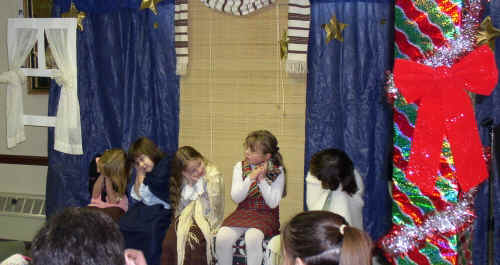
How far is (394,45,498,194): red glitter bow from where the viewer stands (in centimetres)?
212

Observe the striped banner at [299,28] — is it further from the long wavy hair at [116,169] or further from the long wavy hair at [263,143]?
the long wavy hair at [116,169]

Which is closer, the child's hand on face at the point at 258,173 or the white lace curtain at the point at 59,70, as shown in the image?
the child's hand on face at the point at 258,173

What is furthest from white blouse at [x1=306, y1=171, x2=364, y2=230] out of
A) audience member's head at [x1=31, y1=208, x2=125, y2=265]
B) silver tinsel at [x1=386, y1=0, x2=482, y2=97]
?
audience member's head at [x1=31, y1=208, x2=125, y2=265]

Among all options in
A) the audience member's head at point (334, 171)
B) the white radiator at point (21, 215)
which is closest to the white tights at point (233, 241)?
the audience member's head at point (334, 171)

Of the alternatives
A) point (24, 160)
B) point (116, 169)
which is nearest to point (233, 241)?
point (116, 169)

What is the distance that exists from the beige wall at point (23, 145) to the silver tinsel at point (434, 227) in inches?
141

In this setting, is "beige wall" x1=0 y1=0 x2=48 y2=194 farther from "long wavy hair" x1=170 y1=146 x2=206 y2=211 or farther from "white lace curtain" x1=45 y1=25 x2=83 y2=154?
"long wavy hair" x1=170 y1=146 x2=206 y2=211

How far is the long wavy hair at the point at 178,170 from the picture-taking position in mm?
3562

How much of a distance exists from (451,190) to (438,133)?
0.24 m

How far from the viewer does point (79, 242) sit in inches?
53.8

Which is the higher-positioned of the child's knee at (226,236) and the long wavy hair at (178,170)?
the long wavy hair at (178,170)

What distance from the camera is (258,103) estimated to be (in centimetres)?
406

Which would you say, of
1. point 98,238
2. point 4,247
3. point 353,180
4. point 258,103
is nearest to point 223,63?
point 258,103

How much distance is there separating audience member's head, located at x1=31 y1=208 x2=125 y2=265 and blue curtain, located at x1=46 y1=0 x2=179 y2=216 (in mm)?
2847
